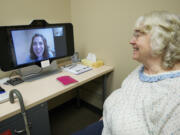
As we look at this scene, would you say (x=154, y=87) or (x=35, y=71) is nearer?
(x=154, y=87)

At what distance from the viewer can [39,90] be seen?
49.1 inches

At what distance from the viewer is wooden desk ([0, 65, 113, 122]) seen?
1.01m

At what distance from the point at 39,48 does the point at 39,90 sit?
0.46m

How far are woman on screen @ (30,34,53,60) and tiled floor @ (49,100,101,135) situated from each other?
1.03m

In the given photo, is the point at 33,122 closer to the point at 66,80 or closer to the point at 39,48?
the point at 66,80

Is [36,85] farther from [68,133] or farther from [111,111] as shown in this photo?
[68,133]

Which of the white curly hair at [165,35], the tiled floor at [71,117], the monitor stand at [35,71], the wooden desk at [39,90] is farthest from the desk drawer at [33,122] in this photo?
the white curly hair at [165,35]

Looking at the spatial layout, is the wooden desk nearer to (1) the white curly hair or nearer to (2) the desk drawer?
(2) the desk drawer

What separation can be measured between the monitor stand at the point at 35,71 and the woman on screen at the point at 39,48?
0.44 ft

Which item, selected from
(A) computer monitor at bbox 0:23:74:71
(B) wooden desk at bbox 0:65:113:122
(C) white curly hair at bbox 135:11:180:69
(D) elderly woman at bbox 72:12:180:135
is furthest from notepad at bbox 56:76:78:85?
(C) white curly hair at bbox 135:11:180:69

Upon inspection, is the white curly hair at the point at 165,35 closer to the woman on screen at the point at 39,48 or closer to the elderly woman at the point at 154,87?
the elderly woman at the point at 154,87

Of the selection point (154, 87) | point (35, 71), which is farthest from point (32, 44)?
point (154, 87)

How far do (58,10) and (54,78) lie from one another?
998mm

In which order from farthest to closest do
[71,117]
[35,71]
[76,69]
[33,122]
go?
[71,117] → [76,69] → [35,71] → [33,122]
